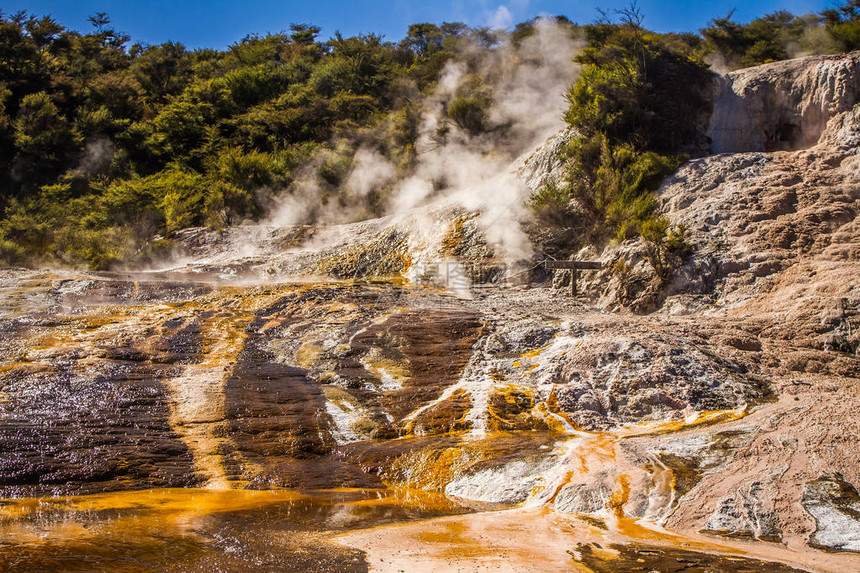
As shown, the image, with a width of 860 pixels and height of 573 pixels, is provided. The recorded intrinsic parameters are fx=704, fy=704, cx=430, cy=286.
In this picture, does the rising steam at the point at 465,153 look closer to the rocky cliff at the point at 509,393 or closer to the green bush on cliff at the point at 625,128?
the green bush on cliff at the point at 625,128

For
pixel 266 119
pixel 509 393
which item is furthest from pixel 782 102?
pixel 266 119

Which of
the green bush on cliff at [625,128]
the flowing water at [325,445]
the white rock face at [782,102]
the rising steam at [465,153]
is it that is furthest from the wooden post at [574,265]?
the white rock face at [782,102]

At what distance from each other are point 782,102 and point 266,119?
1853 cm

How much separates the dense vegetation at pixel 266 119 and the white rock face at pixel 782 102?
64 centimetres

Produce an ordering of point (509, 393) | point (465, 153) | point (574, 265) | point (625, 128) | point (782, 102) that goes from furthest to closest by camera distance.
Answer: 1. point (465, 153)
2. point (625, 128)
3. point (782, 102)
4. point (574, 265)
5. point (509, 393)

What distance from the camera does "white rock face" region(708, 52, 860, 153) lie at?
14195mm

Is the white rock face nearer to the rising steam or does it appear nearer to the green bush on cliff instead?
the green bush on cliff

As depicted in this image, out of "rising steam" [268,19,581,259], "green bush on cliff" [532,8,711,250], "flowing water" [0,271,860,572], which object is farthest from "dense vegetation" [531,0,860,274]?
"flowing water" [0,271,860,572]

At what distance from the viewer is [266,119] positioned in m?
27.2

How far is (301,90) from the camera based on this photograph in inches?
1141

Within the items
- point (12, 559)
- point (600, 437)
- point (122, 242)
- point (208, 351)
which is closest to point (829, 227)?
point (600, 437)

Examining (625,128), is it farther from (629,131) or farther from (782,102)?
(782,102)

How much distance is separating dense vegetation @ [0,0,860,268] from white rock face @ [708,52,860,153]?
64cm

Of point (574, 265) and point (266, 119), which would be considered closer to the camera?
point (574, 265)
